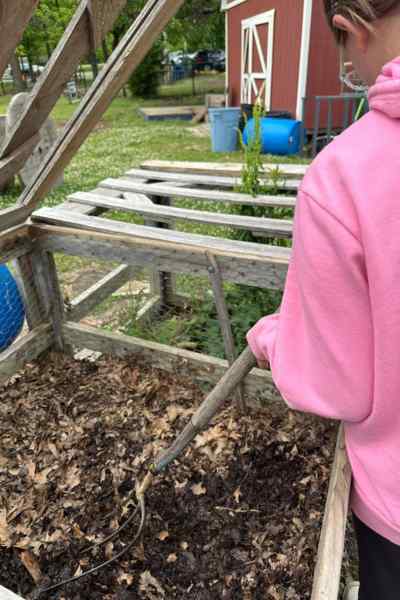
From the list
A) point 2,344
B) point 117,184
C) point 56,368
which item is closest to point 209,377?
point 56,368

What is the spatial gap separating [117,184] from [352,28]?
7.98ft

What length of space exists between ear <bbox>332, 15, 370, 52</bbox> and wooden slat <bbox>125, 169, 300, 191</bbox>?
2.11 metres

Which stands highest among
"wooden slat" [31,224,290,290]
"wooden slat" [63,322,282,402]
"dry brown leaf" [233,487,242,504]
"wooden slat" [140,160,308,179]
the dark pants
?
"wooden slat" [140,160,308,179]

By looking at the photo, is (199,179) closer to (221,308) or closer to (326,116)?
(221,308)

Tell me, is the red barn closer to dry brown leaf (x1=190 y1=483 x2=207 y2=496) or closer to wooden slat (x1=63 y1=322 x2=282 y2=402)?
wooden slat (x1=63 y1=322 x2=282 y2=402)

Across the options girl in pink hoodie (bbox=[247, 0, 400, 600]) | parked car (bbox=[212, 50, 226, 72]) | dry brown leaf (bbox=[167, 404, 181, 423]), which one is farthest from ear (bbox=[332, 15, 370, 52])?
parked car (bbox=[212, 50, 226, 72])

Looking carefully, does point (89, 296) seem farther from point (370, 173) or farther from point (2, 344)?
point (370, 173)

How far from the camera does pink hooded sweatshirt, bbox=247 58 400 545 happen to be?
788mm

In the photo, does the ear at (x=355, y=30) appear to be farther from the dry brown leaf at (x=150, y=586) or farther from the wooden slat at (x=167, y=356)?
the dry brown leaf at (x=150, y=586)

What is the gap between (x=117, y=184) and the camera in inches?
122

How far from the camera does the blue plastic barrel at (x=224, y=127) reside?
411 inches

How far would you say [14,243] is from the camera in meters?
2.53

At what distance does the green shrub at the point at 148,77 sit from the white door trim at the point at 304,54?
1746 cm

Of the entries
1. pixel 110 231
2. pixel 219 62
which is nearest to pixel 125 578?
pixel 110 231
